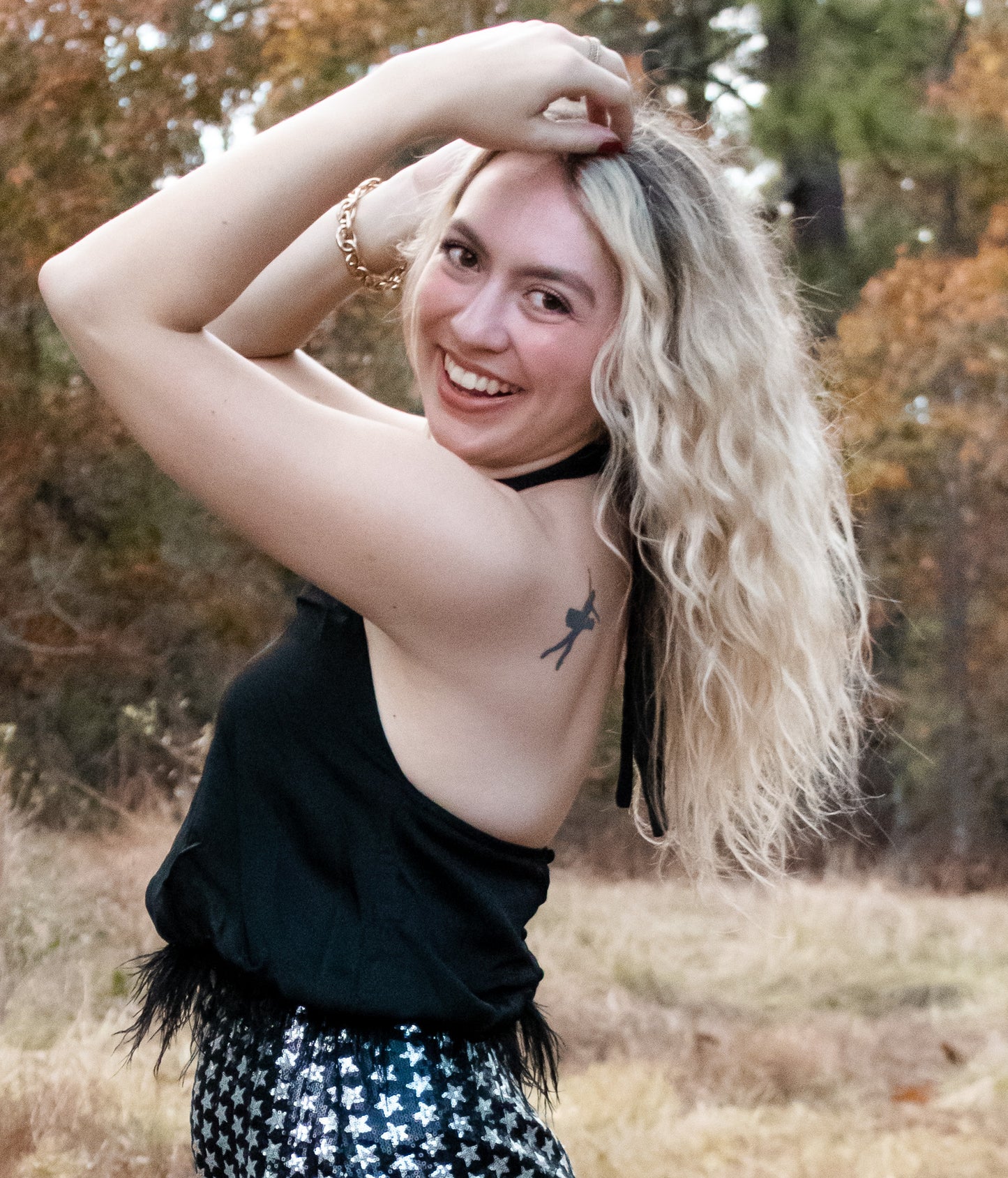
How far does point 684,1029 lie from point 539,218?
3769 millimetres

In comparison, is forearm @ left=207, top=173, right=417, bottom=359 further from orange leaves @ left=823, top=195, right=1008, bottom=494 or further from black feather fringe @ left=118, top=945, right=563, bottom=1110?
orange leaves @ left=823, top=195, right=1008, bottom=494

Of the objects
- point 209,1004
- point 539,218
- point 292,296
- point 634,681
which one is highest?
point 539,218

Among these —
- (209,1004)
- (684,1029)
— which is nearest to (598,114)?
(209,1004)

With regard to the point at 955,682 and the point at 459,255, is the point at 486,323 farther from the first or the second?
the point at 955,682

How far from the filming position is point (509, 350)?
144 centimetres

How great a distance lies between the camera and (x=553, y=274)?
4.66 ft

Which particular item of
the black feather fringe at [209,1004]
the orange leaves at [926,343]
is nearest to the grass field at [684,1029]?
the black feather fringe at [209,1004]

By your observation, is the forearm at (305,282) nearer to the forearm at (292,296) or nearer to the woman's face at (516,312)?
the forearm at (292,296)

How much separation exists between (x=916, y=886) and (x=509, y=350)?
5568 millimetres

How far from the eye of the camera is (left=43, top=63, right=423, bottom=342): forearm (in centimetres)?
118

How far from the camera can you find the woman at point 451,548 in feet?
3.97

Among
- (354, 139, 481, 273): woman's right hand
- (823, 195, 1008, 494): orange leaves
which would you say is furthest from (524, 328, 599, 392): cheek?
(823, 195, 1008, 494): orange leaves

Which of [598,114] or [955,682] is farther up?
[598,114]

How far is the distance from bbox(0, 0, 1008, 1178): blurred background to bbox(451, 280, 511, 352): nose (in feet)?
9.95
